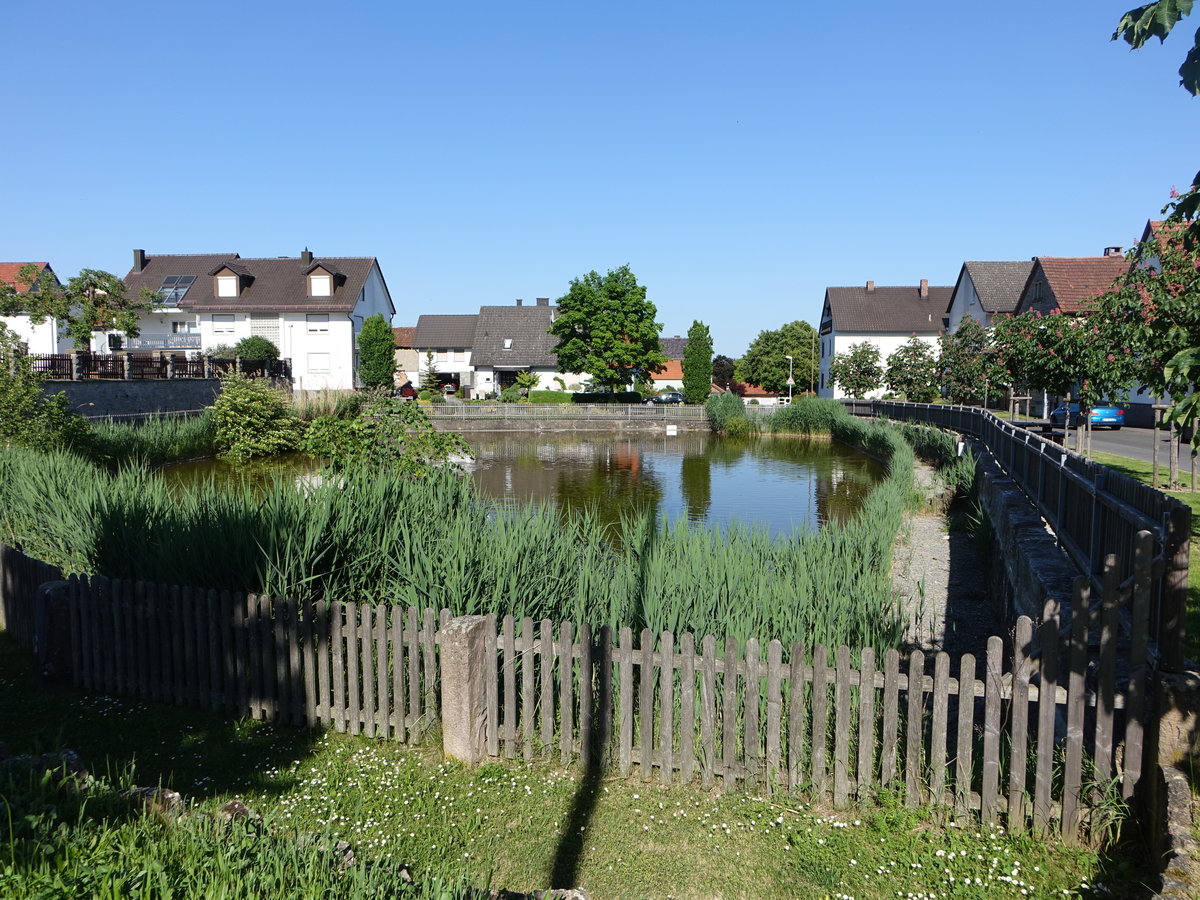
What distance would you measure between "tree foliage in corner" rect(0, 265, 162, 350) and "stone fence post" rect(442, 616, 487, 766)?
156 feet

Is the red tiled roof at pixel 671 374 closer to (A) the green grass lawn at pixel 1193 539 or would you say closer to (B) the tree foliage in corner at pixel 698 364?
(B) the tree foliage in corner at pixel 698 364

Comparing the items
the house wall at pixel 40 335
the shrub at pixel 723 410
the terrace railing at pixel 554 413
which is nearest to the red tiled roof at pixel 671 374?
the terrace railing at pixel 554 413

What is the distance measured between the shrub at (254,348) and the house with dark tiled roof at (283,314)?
3096 millimetres

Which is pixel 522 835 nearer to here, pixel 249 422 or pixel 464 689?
pixel 464 689

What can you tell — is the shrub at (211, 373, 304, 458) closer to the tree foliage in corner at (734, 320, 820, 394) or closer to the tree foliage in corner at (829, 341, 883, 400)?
the tree foliage in corner at (829, 341, 883, 400)

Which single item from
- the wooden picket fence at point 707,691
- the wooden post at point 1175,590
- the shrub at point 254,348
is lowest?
the wooden picket fence at point 707,691

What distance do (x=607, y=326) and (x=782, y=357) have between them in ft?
147

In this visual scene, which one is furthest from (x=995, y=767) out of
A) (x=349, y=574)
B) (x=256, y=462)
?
(x=256, y=462)

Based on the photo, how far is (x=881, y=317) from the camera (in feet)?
234

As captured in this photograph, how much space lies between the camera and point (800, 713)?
471 cm

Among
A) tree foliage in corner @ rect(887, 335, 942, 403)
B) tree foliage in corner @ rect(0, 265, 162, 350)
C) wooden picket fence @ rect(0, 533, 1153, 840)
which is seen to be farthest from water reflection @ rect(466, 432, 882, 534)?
tree foliage in corner @ rect(0, 265, 162, 350)

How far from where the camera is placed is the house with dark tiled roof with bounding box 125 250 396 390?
58.6 meters

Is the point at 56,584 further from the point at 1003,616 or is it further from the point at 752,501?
the point at 752,501

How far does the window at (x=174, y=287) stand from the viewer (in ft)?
197
